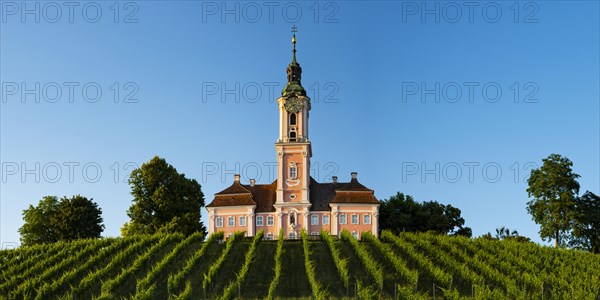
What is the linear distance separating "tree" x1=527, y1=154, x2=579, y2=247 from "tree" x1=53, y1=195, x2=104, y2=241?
4212cm

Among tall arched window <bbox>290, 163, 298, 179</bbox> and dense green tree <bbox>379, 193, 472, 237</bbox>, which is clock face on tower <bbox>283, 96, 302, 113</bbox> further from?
dense green tree <bbox>379, 193, 472, 237</bbox>

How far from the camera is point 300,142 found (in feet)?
239

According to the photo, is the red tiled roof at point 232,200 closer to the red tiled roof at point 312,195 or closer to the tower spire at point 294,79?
the red tiled roof at point 312,195

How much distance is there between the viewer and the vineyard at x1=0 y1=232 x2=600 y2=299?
1395 inches

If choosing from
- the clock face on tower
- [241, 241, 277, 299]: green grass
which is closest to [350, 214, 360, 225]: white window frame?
the clock face on tower

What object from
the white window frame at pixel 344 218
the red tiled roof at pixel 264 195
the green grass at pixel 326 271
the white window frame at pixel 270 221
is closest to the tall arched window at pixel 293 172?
the red tiled roof at pixel 264 195

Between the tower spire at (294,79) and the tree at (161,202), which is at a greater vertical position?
the tower spire at (294,79)

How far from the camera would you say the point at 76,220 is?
64.4 meters

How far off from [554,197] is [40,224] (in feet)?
162

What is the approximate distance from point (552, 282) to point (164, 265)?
22.6 m

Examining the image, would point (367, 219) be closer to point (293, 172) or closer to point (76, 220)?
point (293, 172)

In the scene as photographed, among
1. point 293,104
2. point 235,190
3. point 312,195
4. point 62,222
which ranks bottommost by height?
point 62,222

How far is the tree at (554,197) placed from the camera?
2437 inches

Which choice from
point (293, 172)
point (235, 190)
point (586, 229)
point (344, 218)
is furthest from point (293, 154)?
point (586, 229)
